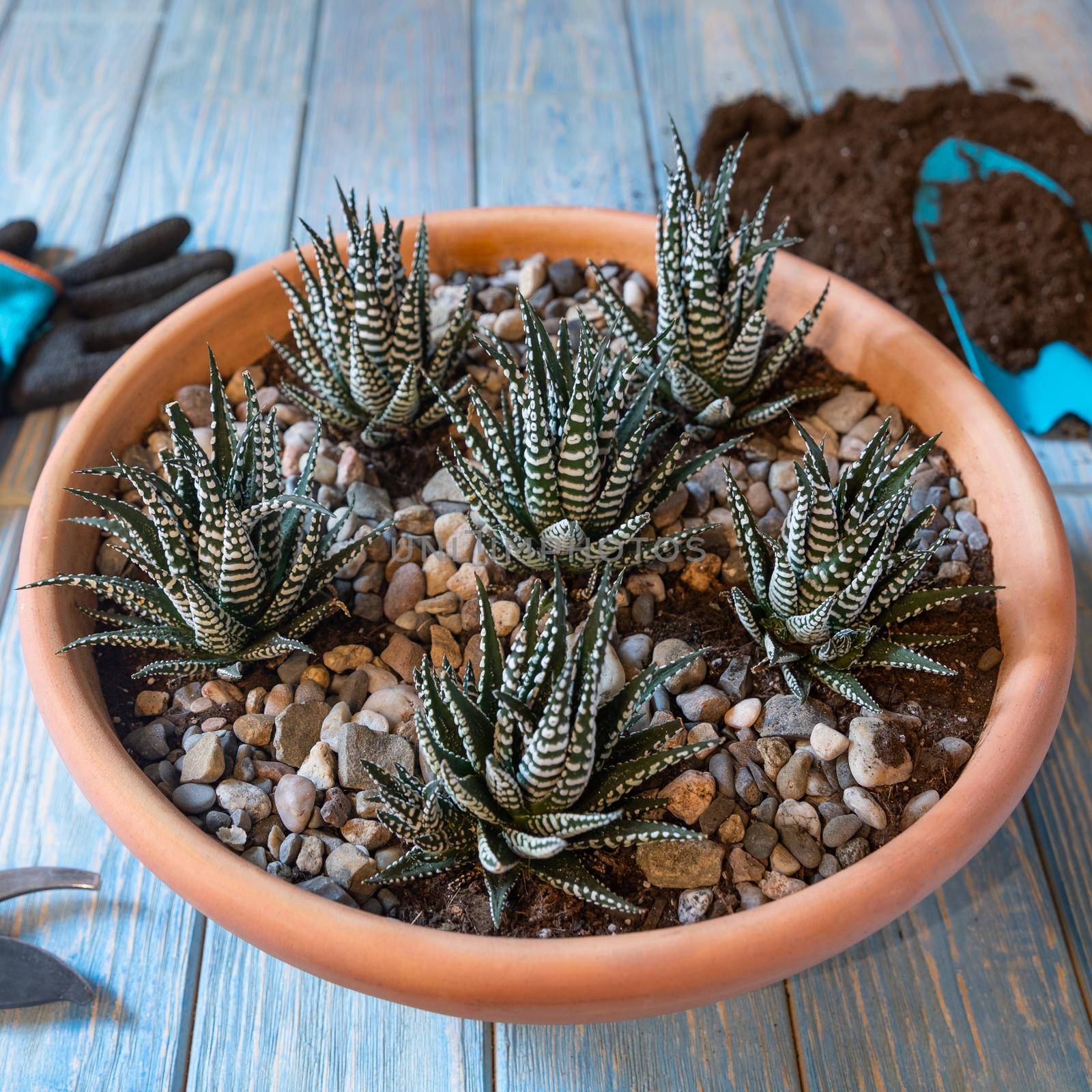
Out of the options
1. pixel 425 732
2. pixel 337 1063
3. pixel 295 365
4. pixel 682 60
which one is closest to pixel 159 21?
pixel 682 60

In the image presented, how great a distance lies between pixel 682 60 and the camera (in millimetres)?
2023

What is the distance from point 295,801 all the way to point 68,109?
1.55 m

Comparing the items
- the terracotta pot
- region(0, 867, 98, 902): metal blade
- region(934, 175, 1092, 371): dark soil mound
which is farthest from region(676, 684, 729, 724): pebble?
region(934, 175, 1092, 371): dark soil mound

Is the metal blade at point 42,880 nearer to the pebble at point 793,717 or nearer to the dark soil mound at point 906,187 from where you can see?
the pebble at point 793,717

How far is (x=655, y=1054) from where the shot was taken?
98 cm

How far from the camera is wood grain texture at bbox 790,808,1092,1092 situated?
983mm

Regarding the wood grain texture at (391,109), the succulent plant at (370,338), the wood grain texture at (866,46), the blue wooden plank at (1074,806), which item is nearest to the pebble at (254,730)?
the succulent plant at (370,338)

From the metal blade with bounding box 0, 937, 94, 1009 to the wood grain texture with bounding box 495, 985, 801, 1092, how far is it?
41 centimetres

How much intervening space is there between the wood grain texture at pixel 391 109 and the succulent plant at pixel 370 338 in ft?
1.92

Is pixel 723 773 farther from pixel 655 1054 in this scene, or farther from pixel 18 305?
pixel 18 305

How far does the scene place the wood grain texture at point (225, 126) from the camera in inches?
68.7

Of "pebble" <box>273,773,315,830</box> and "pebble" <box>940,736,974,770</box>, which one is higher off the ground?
"pebble" <box>940,736,974,770</box>

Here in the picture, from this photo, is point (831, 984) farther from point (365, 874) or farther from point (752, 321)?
point (752, 321)

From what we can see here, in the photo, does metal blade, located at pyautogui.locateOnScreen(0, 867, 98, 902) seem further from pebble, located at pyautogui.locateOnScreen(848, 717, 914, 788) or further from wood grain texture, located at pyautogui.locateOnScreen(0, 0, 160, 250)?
wood grain texture, located at pyautogui.locateOnScreen(0, 0, 160, 250)
